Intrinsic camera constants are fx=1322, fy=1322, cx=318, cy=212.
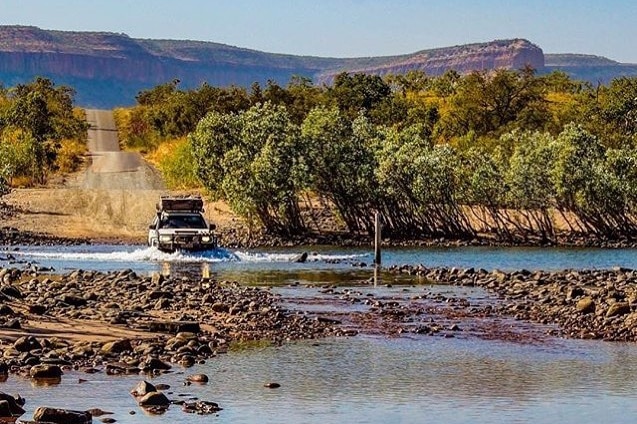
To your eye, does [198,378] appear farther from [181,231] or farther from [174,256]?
[181,231]

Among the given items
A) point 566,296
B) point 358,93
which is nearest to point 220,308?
point 566,296

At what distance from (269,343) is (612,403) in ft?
31.8

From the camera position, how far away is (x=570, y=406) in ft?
79.8

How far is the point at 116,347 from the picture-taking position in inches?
1119

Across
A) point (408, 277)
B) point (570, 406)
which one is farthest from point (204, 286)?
point (570, 406)

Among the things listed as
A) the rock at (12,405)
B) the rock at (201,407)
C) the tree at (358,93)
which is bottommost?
the rock at (201,407)

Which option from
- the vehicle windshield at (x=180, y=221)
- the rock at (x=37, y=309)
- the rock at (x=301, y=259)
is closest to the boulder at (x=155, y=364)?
the rock at (x=37, y=309)

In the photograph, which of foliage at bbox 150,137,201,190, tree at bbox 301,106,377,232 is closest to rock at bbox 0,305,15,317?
tree at bbox 301,106,377,232

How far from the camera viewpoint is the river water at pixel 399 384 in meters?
23.2

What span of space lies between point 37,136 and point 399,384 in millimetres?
83177

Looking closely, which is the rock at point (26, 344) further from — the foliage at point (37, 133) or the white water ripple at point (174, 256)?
the foliage at point (37, 133)

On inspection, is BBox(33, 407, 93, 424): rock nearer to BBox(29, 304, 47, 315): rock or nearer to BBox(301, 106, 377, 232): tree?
BBox(29, 304, 47, 315): rock

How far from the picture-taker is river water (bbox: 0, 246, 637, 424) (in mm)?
23156

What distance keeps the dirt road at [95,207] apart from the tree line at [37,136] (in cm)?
237
